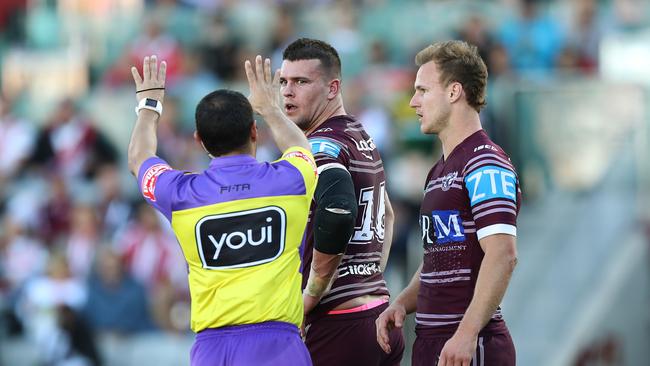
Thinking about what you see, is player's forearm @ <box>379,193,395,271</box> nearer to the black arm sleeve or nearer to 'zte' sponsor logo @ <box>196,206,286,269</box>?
the black arm sleeve

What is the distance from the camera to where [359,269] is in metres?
6.52

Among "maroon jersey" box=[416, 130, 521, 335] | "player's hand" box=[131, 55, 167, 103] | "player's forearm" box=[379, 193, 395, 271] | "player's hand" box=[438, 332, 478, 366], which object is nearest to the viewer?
"player's hand" box=[438, 332, 478, 366]

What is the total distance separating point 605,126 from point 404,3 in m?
5.85

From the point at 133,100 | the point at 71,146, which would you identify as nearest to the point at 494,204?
the point at 71,146

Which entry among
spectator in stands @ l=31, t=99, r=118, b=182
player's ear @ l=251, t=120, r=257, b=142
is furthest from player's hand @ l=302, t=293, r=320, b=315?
spectator in stands @ l=31, t=99, r=118, b=182

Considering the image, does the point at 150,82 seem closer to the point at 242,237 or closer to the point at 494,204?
the point at 242,237

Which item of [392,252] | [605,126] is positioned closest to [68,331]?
[392,252]

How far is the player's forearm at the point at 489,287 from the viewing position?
5383 mm

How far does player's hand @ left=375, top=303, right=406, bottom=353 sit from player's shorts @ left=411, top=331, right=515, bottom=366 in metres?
0.31

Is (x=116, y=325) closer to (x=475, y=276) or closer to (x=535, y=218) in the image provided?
(x=535, y=218)

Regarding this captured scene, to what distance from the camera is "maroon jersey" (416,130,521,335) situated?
216 inches

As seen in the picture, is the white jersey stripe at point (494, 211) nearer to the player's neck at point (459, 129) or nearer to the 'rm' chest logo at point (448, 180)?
the 'rm' chest logo at point (448, 180)

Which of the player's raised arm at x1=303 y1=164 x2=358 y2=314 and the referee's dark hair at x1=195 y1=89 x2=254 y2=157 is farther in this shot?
the player's raised arm at x1=303 y1=164 x2=358 y2=314

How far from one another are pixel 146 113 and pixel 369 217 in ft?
4.60
